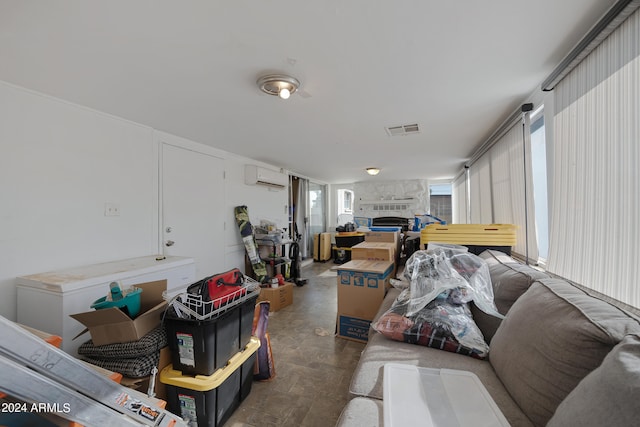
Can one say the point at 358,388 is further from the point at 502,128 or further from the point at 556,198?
the point at 502,128

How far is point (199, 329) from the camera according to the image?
1.37m

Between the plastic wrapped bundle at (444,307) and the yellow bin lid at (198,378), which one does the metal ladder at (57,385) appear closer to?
the yellow bin lid at (198,378)

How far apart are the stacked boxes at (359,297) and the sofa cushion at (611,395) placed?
1680mm

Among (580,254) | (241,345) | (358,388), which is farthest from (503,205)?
(241,345)

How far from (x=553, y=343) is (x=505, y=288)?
0.74m

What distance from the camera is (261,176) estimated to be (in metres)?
4.12

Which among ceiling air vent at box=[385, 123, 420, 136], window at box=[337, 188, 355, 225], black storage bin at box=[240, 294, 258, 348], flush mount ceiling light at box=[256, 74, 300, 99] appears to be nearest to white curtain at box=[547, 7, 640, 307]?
ceiling air vent at box=[385, 123, 420, 136]

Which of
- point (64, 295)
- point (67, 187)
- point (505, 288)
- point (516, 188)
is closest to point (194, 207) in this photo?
point (67, 187)

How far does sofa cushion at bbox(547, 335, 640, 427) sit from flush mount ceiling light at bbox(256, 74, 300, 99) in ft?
6.17

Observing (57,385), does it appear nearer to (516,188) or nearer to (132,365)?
(132,365)

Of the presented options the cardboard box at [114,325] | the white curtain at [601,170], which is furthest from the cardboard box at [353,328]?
the cardboard box at [114,325]

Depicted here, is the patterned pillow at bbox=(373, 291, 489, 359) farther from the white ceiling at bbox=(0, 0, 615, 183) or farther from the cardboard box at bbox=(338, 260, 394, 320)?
the white ceiling at bbox=(0, 0, 615, 183)

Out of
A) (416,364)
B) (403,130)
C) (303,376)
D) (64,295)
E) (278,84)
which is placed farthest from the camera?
(403,130)

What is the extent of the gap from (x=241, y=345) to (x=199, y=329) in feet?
1.38
